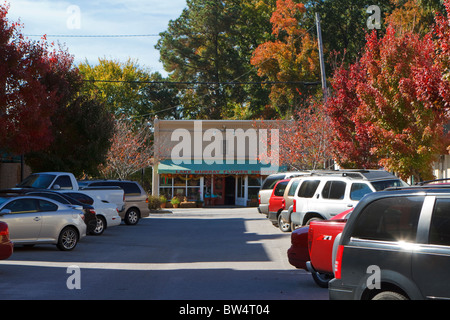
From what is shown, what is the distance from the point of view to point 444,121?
61.5 ft

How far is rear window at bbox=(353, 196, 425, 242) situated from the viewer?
6.89 meters

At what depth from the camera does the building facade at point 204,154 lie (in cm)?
4947

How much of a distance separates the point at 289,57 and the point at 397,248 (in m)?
47.3

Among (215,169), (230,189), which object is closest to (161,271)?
(215,169)

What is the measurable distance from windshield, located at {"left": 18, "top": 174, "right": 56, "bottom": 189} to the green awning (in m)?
24.0

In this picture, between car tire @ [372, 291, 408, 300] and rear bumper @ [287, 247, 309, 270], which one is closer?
car tire @ [372, 291, 408, 300]

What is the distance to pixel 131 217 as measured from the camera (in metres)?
28.7

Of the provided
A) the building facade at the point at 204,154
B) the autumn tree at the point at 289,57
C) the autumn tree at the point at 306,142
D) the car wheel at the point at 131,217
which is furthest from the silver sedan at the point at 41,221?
the autumn tree at the point at 289,57

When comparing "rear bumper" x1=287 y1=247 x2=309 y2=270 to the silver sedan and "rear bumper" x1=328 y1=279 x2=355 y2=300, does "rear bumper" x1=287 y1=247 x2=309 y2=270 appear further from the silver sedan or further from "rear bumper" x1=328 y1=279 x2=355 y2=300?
the silver sedan

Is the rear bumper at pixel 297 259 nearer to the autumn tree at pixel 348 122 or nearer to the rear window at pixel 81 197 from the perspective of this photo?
the rear window at pixel 81 197

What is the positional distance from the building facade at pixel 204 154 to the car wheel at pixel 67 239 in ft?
103

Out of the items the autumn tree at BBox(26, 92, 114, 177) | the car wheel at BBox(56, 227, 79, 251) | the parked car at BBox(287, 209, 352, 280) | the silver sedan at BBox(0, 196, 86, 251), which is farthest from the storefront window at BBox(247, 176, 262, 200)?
the parked car at BBox(287, 209, 352, 280)

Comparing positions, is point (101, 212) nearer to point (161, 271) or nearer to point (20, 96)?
point (20, 96)
